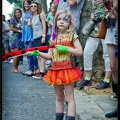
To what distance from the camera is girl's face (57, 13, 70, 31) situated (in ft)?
12.5

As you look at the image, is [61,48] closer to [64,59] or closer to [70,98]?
[64,59]

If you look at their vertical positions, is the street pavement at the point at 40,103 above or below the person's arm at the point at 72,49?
below

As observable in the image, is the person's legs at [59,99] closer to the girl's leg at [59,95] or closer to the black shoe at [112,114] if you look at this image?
the girl's leg at [59,95]

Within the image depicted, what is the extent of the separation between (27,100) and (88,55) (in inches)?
46.6

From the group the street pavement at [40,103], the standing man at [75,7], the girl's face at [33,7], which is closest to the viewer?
the street pavement at [40,103]

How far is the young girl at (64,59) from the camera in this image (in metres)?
3.66

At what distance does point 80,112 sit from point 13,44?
462 centimetres

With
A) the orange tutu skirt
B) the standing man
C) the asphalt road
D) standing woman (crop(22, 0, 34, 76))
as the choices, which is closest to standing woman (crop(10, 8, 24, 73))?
standing woman (crop(22, 0, 34, 76))

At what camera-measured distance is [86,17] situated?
6008 millimetres

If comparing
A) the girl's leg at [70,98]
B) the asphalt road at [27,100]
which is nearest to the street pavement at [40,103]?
the asphalt road at [27,100]

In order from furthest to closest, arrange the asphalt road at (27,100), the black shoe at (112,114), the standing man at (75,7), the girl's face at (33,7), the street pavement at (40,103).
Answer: the girl's face at (33,7), the standing man at (75,7), the asphalt road at (27,100), the street pavement at (40,103), the black shoe at (112,114)

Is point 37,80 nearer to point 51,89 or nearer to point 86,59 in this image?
point 51,89

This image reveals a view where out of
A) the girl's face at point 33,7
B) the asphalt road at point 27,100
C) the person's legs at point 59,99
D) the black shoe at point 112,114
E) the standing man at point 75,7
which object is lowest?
the asphalt road at point 27,100

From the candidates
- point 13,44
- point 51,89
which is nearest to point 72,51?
point 51,89
